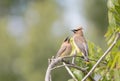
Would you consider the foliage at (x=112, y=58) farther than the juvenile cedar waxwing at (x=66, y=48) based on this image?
No

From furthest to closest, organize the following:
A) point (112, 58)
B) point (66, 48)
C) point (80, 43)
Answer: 1. point (80, 43)
2. point (66, 48)
3. point (112, 58)

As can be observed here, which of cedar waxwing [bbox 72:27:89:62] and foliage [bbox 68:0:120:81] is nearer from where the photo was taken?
foliage [bbox 68:0:120:81]

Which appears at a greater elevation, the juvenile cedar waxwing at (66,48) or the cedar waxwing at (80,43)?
the juvenile cedar waxwing at (66,48)

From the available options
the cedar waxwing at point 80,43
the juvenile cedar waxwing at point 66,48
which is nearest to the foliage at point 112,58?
the cedar waxwing at point 80,43

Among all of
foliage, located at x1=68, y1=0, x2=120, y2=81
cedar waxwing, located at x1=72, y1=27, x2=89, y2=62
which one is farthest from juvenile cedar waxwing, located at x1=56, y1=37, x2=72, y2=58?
foliage, located at x1=68, y1=0, x2=120, y2=81

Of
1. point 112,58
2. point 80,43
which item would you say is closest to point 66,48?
point 112,58

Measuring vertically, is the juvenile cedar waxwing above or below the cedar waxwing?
above

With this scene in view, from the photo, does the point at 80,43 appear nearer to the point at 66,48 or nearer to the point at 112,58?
the point at 66,48

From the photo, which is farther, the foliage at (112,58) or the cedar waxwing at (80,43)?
the cedar waxwing at (80,43)

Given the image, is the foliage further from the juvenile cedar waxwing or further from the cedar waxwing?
the juvenile cedar waxwing

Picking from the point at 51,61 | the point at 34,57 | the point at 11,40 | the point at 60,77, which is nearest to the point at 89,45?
the point at 51,61

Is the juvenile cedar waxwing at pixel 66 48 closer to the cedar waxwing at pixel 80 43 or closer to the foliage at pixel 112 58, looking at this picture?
the cedar waxwing at pixel 80 43

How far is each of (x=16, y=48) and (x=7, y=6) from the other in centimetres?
904

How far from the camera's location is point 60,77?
60.0 feet
